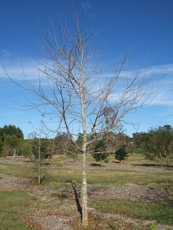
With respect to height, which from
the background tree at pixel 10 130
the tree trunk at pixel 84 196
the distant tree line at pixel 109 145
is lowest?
the tree trunk at pixel 84 196

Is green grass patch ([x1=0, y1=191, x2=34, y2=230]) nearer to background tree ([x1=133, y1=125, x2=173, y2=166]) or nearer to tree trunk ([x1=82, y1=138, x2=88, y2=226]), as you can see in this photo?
tree trunk ([x1=82, y1=138, x2=88, y2=226])

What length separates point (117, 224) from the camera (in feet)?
19.5

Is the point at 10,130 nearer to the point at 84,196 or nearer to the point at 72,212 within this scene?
the point at 72,212

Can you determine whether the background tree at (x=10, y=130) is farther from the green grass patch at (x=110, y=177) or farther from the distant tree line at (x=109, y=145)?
Answer: the green grass patch at (x=110, y=177)

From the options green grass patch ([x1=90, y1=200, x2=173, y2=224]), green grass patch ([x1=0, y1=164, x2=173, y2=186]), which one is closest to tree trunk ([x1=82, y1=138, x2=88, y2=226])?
green grass patch ([x1=90, y1=200, x2=173, y2=224])

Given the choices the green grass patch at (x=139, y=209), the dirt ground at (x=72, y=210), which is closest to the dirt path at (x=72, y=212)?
the dirt ground at (x=72, y=210)

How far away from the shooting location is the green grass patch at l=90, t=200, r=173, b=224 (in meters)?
6.63

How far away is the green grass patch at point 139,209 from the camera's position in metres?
6.63

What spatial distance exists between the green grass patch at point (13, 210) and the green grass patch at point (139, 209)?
2714 millimetres

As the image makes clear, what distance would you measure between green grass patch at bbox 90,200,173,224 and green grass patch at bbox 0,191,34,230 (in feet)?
8.91

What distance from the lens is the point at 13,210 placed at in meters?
7.83

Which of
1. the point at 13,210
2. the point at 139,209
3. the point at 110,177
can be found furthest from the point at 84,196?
the point at 110,177

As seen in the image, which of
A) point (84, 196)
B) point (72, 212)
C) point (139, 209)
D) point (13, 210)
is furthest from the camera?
point (13, 210)

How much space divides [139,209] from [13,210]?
14.6ft
